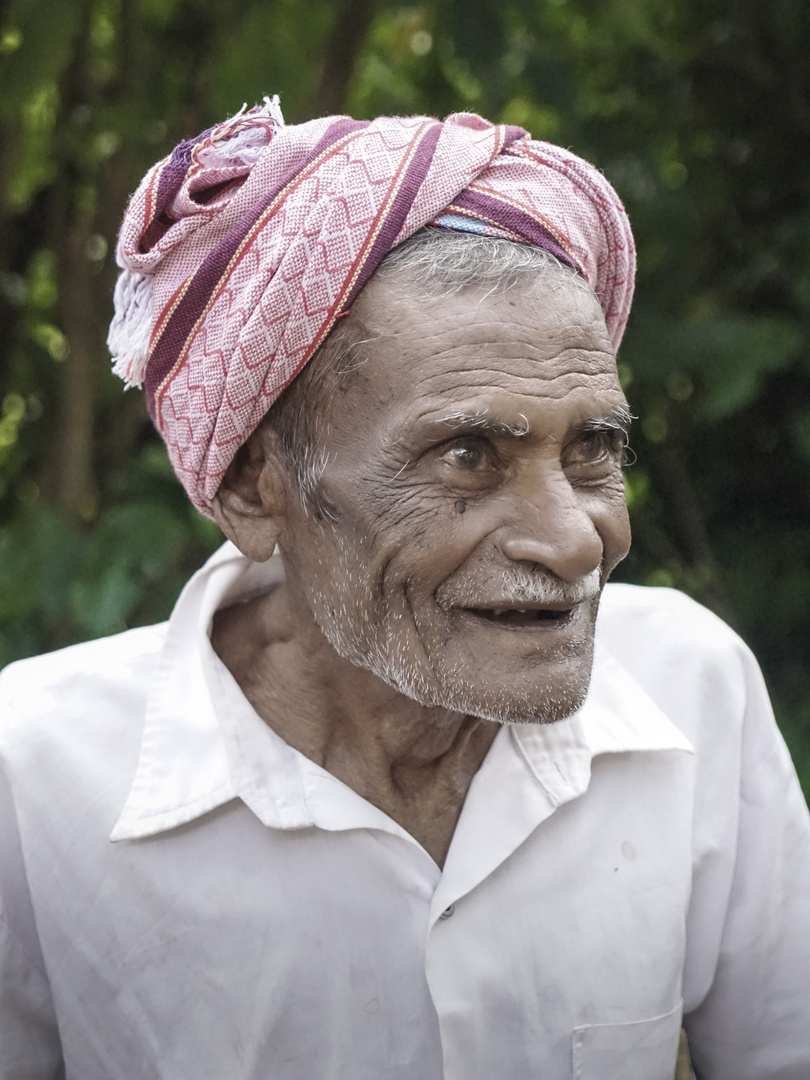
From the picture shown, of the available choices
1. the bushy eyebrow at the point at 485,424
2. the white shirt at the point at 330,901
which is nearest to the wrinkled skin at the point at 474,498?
the bushy eyebrow at the point at 485,424

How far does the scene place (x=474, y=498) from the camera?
1.68 metres

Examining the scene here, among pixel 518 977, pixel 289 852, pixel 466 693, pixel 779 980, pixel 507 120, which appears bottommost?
pixel 779 980

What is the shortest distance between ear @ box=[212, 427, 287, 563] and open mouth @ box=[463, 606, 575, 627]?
15.9 inches

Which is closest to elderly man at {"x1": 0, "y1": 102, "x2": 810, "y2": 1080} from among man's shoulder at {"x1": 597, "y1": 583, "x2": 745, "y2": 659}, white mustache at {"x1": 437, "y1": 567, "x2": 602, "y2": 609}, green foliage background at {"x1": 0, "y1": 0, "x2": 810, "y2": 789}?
white mustache at {"x1": 437, "y1": 567, "x2": 602, "y2": 609}

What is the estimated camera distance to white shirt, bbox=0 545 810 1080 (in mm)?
1810

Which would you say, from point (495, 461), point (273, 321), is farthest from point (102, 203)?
point (495, 461)

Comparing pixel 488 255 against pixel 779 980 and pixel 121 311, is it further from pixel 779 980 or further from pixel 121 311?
pixel 779 980

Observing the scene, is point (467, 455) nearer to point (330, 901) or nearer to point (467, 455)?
point (467, 455)

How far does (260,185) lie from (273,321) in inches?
8.7

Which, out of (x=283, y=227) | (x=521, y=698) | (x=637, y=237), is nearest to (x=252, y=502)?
(x=283, y=227)

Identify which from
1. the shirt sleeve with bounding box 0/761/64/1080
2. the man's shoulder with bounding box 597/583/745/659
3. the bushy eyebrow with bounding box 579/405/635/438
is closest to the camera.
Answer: the bushy eyebrow with bounding box 579/405/635/438

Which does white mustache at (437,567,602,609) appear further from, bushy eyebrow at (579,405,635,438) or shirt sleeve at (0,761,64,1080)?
shirt sleeve at (0,761,64,1080)

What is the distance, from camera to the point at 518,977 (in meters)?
1.85

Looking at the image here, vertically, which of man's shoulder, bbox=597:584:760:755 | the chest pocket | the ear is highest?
the ear
